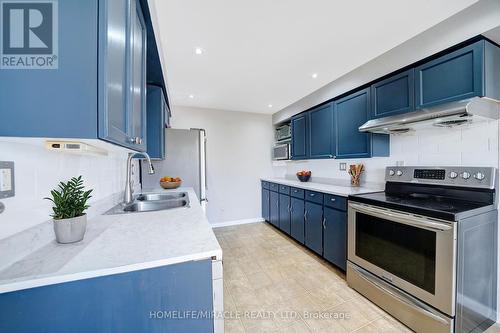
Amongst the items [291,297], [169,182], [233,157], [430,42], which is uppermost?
[430,42]

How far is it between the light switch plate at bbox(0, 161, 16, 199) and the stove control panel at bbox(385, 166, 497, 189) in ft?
8.82

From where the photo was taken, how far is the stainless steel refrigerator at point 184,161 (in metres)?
2.67

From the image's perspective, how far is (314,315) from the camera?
1672mm

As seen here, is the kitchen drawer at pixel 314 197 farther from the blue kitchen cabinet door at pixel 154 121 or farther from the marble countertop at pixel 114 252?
the blue kitchen cabinet door at pixel 154 121

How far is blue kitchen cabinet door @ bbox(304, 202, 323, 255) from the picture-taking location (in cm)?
254

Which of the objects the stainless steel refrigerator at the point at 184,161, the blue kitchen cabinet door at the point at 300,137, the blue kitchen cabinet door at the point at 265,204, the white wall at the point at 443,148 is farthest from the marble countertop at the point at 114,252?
the blue kitchen cabinet door at the point at 265,204

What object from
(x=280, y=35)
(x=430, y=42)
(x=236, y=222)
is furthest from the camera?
(x=236, y=222)

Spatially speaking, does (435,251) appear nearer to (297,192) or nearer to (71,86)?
(297,192)

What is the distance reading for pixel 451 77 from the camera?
158 cm

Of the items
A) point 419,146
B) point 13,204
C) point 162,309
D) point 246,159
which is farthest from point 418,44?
point 246,159

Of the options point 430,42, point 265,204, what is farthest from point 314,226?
point 430,42

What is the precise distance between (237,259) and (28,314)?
2.25 m

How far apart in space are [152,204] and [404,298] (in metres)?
2.18

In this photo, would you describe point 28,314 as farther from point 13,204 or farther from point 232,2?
point 232,2
